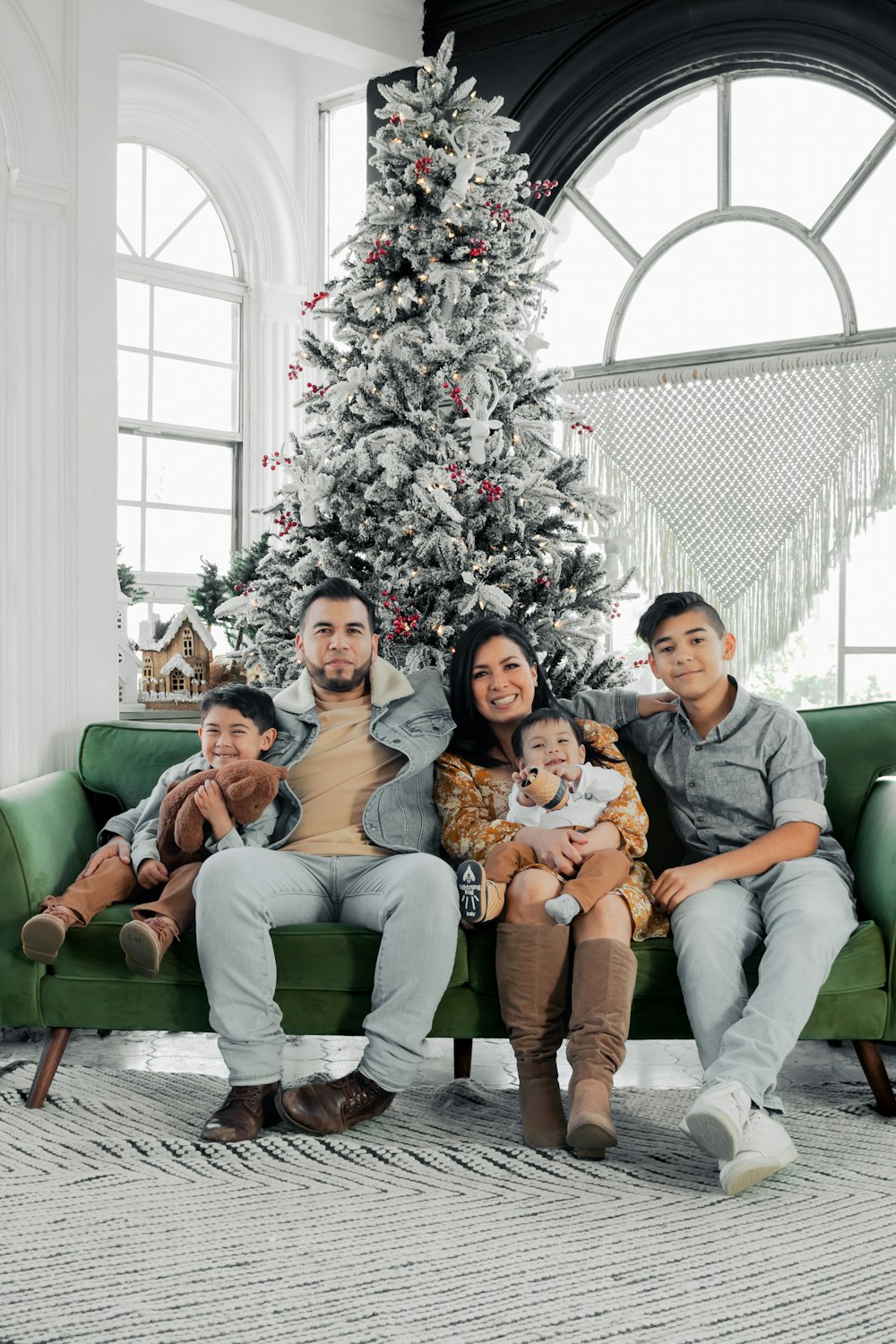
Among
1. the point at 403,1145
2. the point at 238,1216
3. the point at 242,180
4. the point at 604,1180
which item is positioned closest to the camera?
the point at 238,1216

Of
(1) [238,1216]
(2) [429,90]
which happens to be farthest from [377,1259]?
(2) [429,90]

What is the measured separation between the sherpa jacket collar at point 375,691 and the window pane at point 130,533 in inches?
105

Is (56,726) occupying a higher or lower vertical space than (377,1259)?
higher

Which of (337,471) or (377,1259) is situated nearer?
(377,1259)

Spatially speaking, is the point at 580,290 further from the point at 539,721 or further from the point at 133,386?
the point at 539,721

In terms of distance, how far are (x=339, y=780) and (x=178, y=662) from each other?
2.27 m

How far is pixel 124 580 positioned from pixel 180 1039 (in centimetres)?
220

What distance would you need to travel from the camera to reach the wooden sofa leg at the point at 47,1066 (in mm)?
2783

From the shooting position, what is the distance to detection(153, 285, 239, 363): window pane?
18.7ft

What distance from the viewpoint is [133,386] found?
5609mm

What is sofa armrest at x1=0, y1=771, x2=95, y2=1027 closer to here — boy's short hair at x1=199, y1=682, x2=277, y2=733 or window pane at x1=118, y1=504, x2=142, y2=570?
boy's short hair at x1=199, y1=682, x2=277, y2=733

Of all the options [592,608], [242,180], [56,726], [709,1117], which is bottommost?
[709,1117]

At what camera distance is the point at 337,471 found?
386 centimetres

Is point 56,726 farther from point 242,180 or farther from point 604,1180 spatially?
point 242,180
